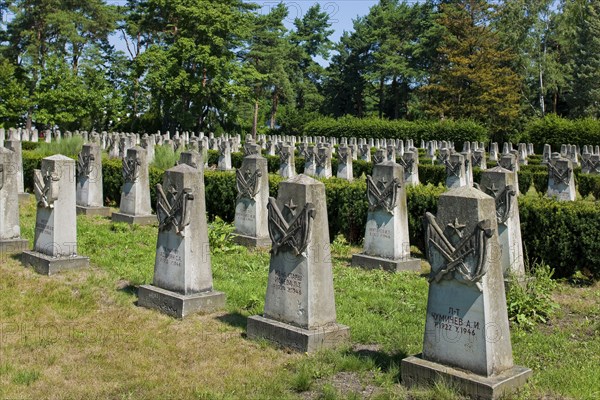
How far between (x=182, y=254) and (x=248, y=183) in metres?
4.73

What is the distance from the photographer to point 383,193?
10422mm

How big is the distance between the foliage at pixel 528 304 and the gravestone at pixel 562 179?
10912 mm

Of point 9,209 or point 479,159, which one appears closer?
point 9,209

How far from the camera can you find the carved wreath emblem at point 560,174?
1825cm

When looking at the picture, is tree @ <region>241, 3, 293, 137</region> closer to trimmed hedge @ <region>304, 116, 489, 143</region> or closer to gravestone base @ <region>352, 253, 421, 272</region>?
trimmed hedge @ <region>304, 116, 489, 143</region>

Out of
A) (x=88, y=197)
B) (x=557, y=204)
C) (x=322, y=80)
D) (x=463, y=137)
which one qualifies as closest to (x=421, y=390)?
(x=557, y=204)

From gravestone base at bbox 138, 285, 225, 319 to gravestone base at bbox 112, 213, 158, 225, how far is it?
5875 millimetres

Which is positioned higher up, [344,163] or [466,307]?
[344,163]

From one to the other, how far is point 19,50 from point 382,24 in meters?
32.8

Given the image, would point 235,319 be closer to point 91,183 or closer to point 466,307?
point 466,307

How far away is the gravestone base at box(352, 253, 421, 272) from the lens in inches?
401

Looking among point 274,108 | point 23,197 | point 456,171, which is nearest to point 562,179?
point 456,171

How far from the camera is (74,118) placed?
153 ft

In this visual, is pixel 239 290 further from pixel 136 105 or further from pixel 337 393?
pixel 136 105
